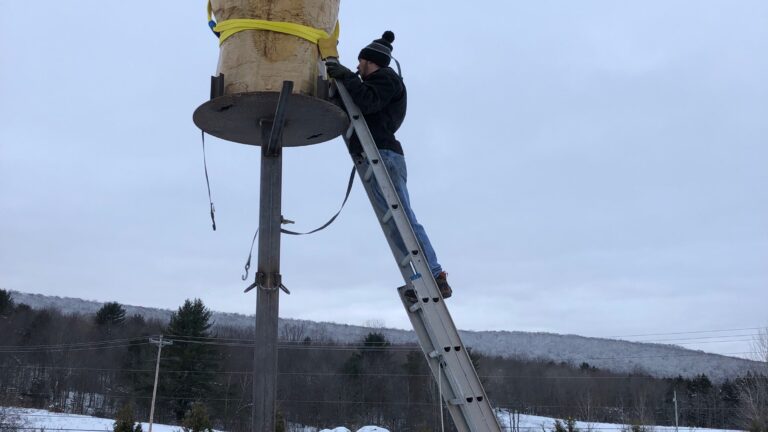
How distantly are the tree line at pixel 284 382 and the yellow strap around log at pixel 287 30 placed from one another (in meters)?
56.0

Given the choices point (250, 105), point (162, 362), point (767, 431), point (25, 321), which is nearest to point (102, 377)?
point (25, 321)

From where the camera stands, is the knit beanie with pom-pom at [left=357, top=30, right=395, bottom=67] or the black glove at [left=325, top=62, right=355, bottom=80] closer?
the black glove at [left=325, top=62, right=355, bottom=80]

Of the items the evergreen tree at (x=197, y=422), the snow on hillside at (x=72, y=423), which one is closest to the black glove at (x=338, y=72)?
the evergreen tree at (x=197, y=422)

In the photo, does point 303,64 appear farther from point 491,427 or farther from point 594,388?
point 594,388

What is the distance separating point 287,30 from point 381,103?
0.98 metres

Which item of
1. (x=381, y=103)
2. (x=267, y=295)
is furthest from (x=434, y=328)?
(x=381, y=103)

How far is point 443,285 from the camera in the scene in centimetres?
521

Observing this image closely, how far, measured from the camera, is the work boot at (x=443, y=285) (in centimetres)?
520

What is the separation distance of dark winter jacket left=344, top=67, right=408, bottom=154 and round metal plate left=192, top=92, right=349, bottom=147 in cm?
21

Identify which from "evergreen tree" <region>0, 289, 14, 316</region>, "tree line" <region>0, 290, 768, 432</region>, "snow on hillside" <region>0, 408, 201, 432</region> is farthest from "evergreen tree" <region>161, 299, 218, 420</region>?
"evergreen tree" <region>0, 289, 14, 316</region>

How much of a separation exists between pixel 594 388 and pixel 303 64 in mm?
78104

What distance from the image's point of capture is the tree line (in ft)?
195

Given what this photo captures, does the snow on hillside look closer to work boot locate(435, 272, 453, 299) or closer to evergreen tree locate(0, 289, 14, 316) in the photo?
evergreen tree locate(0, 289, 14, 316)

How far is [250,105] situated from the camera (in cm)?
561
